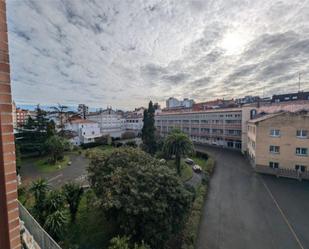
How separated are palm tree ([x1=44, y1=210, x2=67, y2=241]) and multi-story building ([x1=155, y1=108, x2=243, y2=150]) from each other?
27173 mm

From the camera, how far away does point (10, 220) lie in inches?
77.9

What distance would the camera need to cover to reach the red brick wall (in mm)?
1934

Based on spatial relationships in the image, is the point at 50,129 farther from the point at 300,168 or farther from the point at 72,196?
the point at 300,168

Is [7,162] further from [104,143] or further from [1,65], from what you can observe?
[104,143]

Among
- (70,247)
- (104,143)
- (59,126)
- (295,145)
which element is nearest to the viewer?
(70,247)

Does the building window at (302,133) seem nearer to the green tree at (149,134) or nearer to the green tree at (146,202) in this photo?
the green tree at (146,202)

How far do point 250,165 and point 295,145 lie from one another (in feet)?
22.0

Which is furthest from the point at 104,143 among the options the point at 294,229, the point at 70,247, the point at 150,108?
the point at 294,229

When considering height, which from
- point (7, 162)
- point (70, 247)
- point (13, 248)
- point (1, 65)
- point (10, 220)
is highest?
point (1, 65)

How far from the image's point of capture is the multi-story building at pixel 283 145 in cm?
1955

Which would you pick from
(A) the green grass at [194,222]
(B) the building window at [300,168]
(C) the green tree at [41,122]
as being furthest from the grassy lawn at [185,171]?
(C) the green tree at [41,122]

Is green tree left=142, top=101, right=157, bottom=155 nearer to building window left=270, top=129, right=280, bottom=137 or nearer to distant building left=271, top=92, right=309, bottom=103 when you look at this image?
building window left=270, top=129, right=280, bottom=137

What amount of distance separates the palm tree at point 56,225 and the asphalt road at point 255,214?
8023 millimetres

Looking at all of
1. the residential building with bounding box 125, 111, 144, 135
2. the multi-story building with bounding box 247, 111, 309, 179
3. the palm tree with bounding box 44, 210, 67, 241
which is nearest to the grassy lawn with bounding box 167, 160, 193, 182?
the multi-story building with bounding box 247, 111, 309, 179
